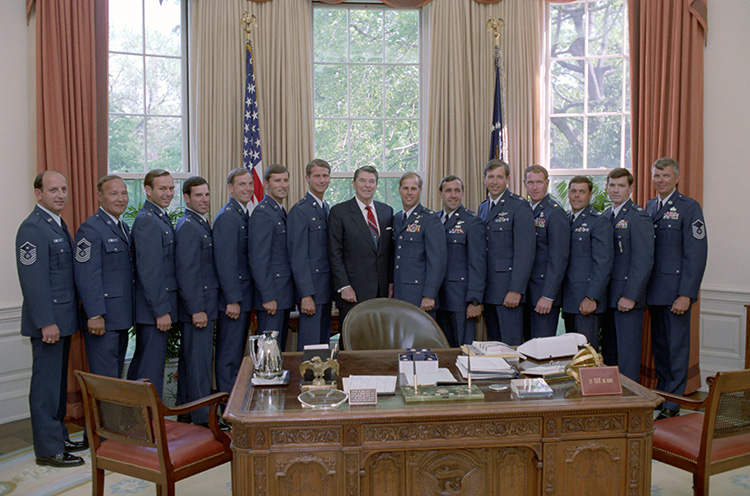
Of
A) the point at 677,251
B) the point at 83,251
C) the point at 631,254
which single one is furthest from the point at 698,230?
the point at 83,251

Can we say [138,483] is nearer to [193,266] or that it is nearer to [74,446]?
[74,446]

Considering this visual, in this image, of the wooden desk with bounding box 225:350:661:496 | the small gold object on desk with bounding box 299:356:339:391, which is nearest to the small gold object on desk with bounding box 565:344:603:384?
the wooden desk with bounding box 225:350:661:496

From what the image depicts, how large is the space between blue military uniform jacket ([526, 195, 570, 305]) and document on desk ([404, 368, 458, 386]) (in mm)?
1960

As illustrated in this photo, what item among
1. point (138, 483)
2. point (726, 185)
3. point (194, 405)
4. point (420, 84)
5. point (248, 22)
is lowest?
point (138, 483)

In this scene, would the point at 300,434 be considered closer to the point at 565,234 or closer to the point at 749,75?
the point at 565,234

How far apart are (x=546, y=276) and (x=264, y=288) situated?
6.11 ft

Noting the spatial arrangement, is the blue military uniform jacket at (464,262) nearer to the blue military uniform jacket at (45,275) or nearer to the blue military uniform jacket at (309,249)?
the blue military uniform jacket at (309,249)

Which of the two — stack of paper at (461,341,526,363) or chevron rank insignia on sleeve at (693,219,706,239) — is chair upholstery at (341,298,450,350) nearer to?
stack of paper at (461,341,526,363)

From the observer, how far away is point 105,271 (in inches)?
137

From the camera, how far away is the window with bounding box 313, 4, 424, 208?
5.36 metres

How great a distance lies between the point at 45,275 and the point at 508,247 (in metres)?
2.79

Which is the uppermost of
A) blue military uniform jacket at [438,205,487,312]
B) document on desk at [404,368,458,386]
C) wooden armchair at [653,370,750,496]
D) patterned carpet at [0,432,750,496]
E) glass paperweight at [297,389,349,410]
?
blue military uniform jacket at [438,205,487,312]

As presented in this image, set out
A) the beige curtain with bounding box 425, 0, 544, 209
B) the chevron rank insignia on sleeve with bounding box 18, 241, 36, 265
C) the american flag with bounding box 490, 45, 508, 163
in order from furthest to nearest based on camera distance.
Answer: the beige curtain with bounding box 425, 0, 544, 209, the american flag with bounding box 490, 45, 508, 163, the chevron rank insignia on sleeve with bounding box 18, 241, 36, 265

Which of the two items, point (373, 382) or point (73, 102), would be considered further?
point (73, 102)
